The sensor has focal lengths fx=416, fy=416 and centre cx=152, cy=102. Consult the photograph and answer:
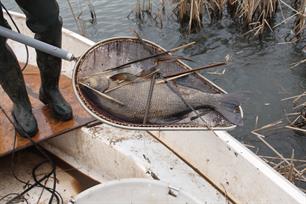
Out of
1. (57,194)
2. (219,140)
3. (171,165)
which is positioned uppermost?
(219,140)

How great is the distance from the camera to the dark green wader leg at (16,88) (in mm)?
2506

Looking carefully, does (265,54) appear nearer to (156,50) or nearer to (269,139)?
(269,139)

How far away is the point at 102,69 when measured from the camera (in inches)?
98.3

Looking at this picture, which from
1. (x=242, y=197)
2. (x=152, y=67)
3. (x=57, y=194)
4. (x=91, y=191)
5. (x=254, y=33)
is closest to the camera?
(x=91, y=191)

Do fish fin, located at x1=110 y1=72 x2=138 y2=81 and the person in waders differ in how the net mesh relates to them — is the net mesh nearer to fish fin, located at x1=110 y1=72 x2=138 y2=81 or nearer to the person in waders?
fish fin, located at x1=110 y1=72 x2=138 y2=81

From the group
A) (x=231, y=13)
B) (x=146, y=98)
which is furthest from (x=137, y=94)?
(x=231, y=13)

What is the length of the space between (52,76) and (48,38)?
13.3 inches

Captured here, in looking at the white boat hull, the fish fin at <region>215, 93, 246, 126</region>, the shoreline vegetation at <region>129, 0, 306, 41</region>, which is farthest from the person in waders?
the shoreline vegetation at <region>129, 0, 306, 41</region>

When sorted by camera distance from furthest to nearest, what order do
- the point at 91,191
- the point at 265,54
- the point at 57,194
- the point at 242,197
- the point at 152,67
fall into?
the point at 265,54 → the point at 57,194 → the point at 152,67 → the point at 242,197 → the point at 91,191

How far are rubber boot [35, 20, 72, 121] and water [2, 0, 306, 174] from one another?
2319mm

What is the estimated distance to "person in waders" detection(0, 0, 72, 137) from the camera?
241cm

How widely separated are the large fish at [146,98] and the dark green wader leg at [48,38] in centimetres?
42

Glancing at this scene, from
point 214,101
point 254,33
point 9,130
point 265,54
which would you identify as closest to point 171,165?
point 214,101

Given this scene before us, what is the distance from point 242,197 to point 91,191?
0.85m
